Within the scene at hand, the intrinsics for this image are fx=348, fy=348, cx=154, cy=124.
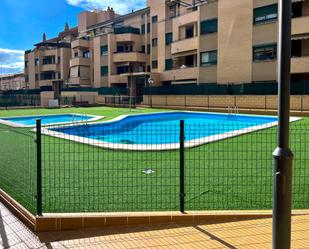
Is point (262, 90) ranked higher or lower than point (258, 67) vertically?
lower

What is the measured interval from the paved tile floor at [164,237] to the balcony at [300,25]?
84.0 ft

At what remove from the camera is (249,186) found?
6.79 meters

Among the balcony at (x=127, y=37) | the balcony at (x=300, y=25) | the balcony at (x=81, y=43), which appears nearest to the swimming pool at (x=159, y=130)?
the balcony at (x=300, y=25)

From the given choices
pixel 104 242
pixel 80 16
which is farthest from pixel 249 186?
pixel 80 16

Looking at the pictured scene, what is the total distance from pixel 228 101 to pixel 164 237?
27.3 meters

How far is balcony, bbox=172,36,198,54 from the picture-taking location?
37.6 metres

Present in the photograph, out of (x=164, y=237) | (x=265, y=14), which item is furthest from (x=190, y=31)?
(x=164, y=237)

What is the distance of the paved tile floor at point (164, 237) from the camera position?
4207 millimetres

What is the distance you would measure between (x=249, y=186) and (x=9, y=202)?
439cm

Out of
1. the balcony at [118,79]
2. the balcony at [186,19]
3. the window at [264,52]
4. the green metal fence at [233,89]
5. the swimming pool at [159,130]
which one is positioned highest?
the balcony at [186,19]

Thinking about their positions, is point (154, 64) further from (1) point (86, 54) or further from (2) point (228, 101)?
(2) point (228, 101)

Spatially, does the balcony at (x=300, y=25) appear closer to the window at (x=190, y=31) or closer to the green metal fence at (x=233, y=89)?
the green metal fence at (x=233, y=89)

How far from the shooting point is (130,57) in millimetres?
49000

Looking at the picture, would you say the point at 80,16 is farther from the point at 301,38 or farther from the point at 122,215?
the point at 122,215
